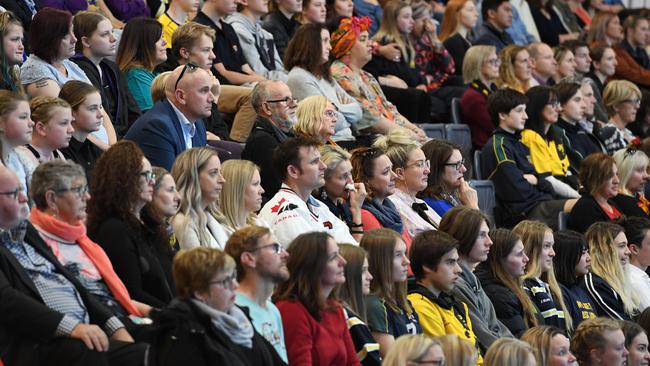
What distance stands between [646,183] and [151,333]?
19.4 ft

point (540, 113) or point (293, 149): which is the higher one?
point (293, 149)

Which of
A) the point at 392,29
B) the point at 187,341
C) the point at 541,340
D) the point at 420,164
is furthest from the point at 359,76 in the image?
the point at 187,341

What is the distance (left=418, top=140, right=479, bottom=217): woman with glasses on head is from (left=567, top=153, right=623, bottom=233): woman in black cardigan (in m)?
1.13

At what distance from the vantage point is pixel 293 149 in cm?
673

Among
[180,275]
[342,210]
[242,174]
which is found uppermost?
[180,275]

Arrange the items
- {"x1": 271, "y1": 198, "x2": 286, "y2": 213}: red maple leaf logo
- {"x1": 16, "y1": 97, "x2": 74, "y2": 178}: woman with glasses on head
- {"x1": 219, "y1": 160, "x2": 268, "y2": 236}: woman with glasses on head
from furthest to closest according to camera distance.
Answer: {"x1": 271, "y1": 198, "x2": 286, "y2": 213}: red maple leaf logo
{"x1": 219, "y1": 160, "x2": 268, "y2": 236}: woman with glasses on head
{"x1": 16, "y1": 97, "x2": 74, "y2": 178}: woman with glasses on head

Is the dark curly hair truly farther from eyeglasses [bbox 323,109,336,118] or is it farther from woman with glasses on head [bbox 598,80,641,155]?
woman with glasses on head [bbox 598,80,641,155]

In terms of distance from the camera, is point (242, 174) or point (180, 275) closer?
point (180, 275)

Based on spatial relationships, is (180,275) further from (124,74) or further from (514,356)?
(124,74)

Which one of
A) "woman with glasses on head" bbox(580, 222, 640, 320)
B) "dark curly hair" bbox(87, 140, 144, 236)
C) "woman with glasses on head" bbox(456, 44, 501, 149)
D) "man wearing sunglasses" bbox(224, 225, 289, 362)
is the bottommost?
"woman with glasses on head" bbox(456, 44, 501, 149)

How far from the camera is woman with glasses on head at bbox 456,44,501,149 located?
33.6 feet

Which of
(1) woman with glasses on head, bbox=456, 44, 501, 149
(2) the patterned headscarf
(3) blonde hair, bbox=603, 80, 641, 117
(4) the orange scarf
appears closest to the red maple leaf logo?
(4) the orange scarf

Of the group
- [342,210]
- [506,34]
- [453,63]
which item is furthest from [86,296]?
[506,34]

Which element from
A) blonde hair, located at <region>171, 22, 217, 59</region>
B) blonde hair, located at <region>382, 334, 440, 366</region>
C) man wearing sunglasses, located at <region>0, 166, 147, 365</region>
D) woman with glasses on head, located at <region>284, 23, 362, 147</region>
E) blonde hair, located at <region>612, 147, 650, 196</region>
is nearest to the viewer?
man wearing sunglasses, located at <region>0, 166, 147, 365</region>
